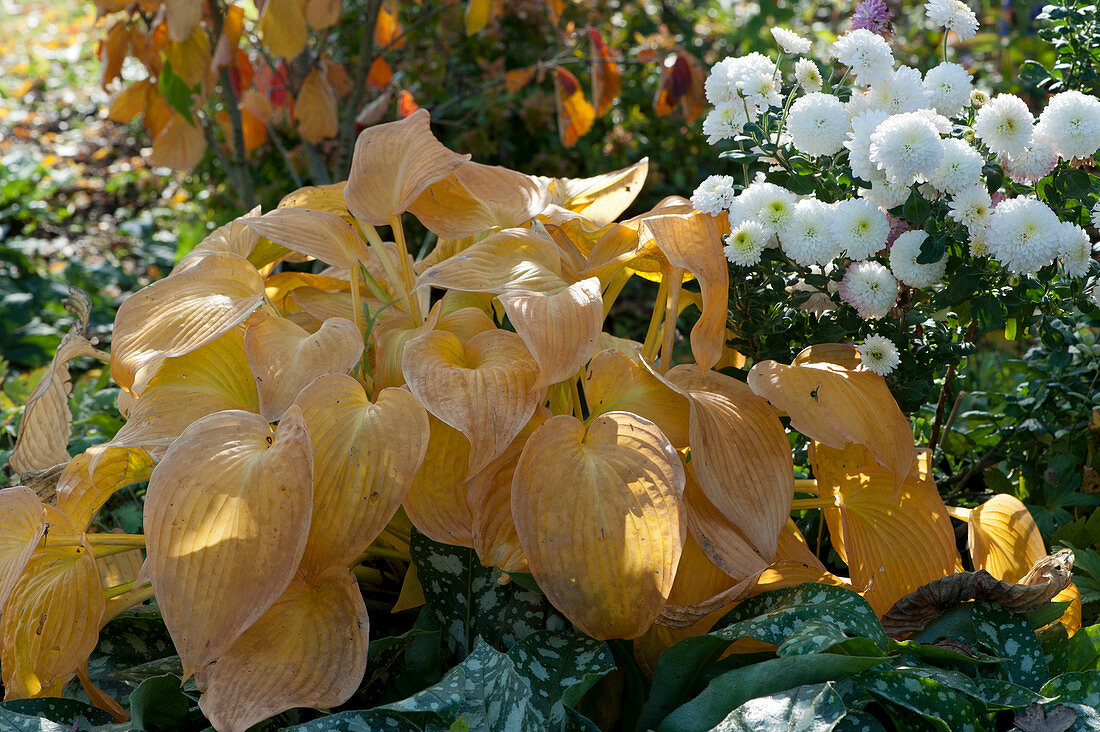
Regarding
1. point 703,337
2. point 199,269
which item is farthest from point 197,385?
point 703,337

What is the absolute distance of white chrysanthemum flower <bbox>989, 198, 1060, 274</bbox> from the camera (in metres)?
1.01

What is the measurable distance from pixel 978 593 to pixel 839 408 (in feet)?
0.85

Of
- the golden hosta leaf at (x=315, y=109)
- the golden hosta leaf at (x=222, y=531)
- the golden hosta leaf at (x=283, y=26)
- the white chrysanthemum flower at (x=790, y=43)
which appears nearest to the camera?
the golden hosta leaf at (x=222, y=531)

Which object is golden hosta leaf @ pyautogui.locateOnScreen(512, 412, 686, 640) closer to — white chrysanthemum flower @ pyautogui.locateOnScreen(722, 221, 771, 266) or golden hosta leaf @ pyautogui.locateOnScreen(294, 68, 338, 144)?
white chrysanthemum flower @ pyautogui.locateOnScreen(722, 221, 771, 266)

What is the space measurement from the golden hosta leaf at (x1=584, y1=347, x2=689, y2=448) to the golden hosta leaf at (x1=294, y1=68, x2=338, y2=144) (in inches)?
48.4

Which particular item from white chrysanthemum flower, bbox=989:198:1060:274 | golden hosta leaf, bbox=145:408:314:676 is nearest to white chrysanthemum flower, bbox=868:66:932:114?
white chrysanthemum flower, bbox=989:198:1060:274

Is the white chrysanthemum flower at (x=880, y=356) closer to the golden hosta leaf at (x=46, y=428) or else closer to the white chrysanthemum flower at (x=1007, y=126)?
the white chrysanthemum flower at (x=1007, y=126)

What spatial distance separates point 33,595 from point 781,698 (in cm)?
85

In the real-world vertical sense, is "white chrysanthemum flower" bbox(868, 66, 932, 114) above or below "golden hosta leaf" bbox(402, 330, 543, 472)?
above

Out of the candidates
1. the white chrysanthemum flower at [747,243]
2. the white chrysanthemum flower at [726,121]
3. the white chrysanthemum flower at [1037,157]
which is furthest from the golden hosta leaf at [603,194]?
the white chrysanthemum flower at [1037,157]

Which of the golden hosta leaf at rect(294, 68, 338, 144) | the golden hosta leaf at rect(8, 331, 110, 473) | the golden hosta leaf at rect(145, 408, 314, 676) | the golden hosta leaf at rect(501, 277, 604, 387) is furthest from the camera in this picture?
the golden hosta leaf at rect(294, 68, 338, 144)

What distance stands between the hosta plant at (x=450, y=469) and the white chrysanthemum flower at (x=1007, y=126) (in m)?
0.31

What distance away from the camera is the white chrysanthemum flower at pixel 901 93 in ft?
3.86

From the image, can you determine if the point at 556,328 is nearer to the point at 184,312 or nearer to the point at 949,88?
the point at 184,312
